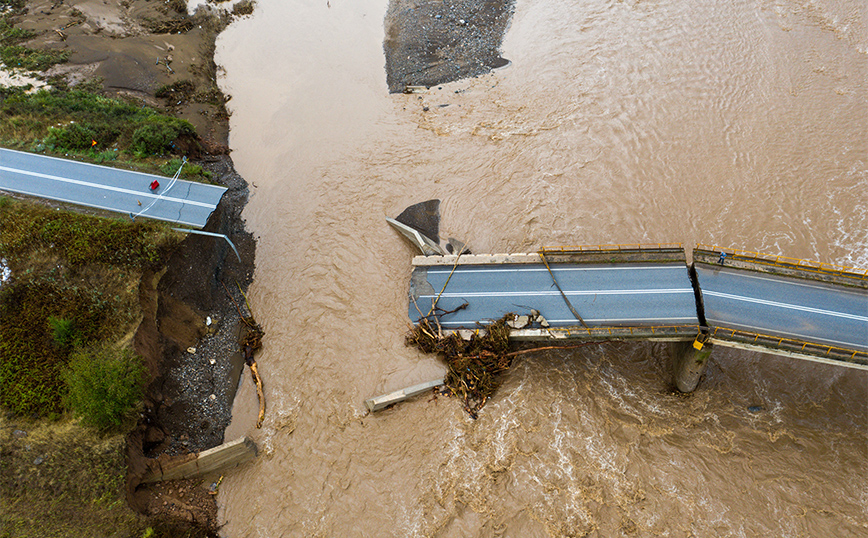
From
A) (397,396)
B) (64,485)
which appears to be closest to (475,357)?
(397,396)

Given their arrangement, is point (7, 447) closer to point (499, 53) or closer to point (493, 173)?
point (493, 173)

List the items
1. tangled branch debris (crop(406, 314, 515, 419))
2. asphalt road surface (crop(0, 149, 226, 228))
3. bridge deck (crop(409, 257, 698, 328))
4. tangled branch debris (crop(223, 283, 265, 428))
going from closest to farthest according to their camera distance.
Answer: bridge deck (crop(409, 257, 698, 328)) → tangled branch debris (crop(406, 314, 515, 419)) → tangled branch debris (crop(223, 283, 265, 428)) → asphalt road surface (crop(0, 149, 226, 228))

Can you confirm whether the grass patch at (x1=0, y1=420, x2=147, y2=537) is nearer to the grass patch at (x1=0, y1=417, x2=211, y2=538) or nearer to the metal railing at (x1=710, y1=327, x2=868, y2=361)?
the grass patch at (x1=0, y1=417, x2=211, y2=538)

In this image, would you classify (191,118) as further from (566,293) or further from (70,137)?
(566,293)

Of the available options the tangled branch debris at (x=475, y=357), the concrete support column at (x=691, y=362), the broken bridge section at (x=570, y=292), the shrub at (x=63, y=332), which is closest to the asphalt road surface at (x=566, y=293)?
the broken bridge section at (x=570, y=292)

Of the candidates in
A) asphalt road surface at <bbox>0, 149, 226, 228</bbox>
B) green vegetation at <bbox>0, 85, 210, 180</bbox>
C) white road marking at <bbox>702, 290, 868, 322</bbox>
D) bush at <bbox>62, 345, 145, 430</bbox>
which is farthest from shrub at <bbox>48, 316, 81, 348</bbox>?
white road marking at <bbox>702, 290, 868, 322</bbox>
